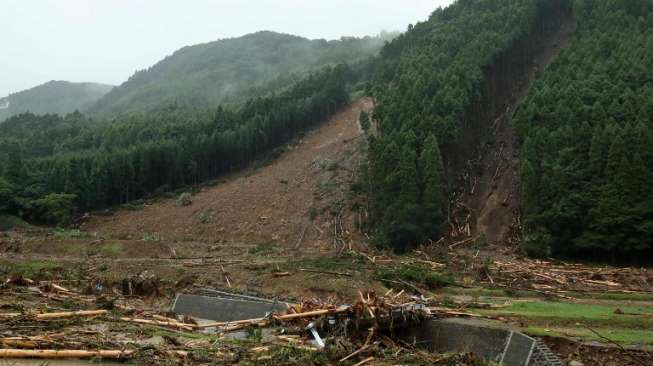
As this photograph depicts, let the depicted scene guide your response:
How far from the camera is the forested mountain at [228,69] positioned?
11494cm

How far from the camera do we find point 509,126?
45.0m

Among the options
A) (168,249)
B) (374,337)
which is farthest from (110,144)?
(374,337)

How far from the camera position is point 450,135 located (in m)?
36.6

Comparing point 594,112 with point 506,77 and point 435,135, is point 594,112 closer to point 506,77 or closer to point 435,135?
point 435,135

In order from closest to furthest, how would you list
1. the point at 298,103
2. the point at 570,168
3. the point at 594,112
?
the point at 570,168 < the point at 594,112 < the point at 298,103

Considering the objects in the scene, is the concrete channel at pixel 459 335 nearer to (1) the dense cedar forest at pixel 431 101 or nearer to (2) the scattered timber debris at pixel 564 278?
(2) the scattered timber debris at pixel 564 278

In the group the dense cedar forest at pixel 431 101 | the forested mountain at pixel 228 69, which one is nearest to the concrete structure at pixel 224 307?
the dense cedar forest at pixel 431 101

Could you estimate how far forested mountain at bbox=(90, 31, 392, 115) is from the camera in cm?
11494

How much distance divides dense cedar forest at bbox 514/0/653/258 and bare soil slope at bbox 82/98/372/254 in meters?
11.7

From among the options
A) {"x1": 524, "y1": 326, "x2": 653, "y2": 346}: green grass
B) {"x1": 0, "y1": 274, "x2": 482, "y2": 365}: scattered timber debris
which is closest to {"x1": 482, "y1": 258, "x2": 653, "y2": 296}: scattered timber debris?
{"x1": 524, "y1": 326, "x2": 653, "y2": 346}: green grass

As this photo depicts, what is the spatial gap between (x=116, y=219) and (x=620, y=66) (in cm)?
3825

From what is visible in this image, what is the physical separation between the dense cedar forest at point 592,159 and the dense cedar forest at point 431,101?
4923 millimetres

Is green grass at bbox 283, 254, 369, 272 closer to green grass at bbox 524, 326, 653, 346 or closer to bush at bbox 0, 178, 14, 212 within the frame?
green grass at bbox 524, 326, 653, 346

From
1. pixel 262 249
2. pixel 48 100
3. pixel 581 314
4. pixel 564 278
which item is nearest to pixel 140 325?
pixel 581 314
